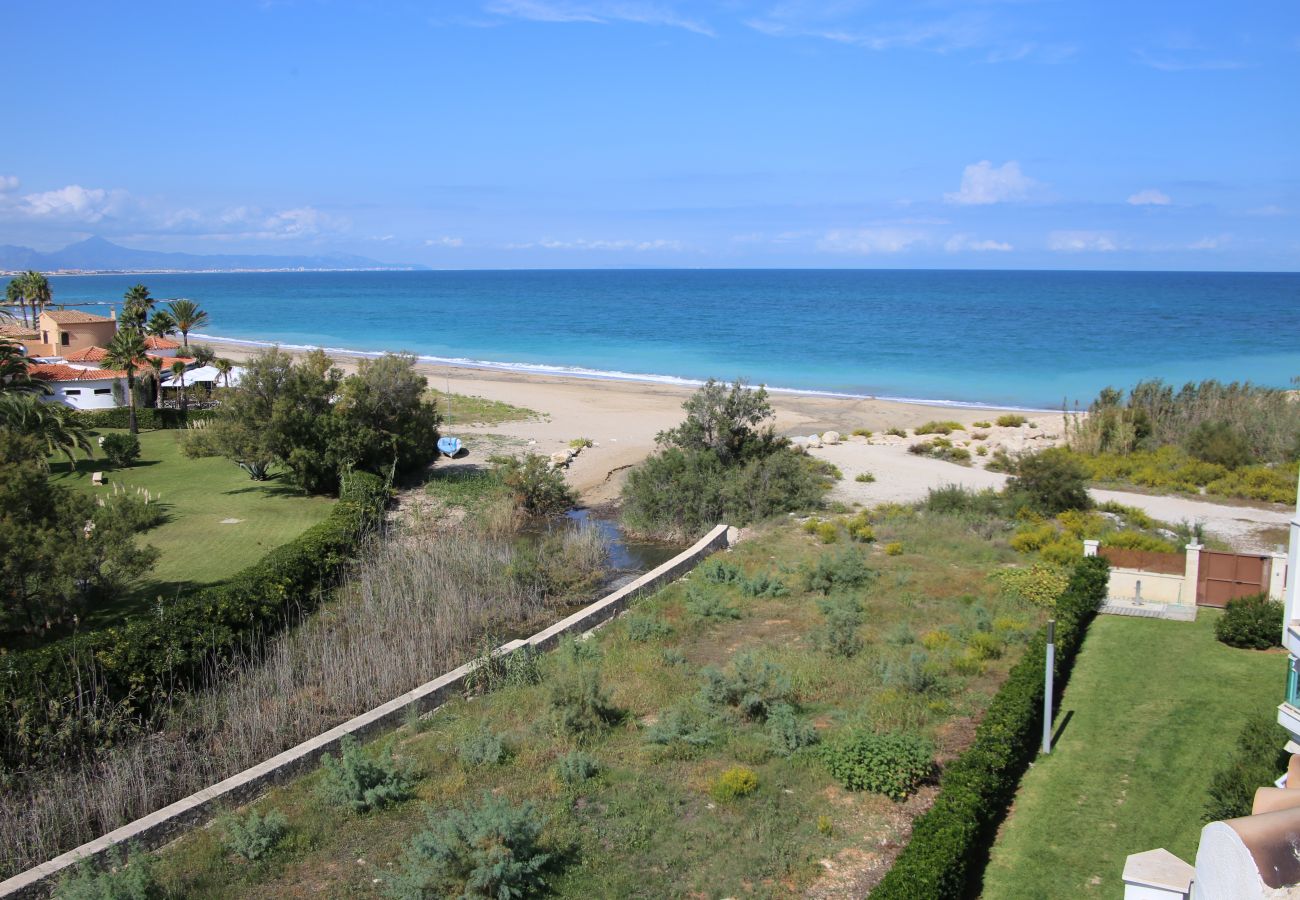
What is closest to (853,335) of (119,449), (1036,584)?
(119,449)

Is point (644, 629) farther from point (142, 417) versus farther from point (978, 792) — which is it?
point (142, 417)

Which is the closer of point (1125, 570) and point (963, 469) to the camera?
point (1125, 570)

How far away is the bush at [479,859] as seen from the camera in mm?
8273

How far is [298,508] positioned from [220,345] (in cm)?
6206

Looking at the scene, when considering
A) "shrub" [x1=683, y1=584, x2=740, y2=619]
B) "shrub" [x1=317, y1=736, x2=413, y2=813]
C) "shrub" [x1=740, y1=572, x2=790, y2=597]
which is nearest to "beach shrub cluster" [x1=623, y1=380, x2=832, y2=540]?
"shrub" [x1=740, y1=572, x2=790, y2=597]

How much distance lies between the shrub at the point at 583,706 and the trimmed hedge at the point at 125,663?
222 inches

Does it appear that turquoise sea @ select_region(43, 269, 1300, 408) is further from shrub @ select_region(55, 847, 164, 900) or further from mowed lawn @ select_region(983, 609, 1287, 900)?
shrub @ select_region(55, 847, 164, 900)

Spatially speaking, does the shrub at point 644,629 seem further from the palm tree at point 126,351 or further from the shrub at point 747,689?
the palm tree at point 126,351

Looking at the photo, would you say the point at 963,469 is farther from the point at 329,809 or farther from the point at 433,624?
the point at 329,809

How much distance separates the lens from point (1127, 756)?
1142 cm

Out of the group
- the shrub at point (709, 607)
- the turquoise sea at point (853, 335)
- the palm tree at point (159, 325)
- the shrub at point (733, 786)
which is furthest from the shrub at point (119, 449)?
the turquoise sea at point (853, 335)

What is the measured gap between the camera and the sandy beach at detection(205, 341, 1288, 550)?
2488cm

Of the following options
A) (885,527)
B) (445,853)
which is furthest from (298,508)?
(445,853)

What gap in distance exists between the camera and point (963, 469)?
1213 inches
